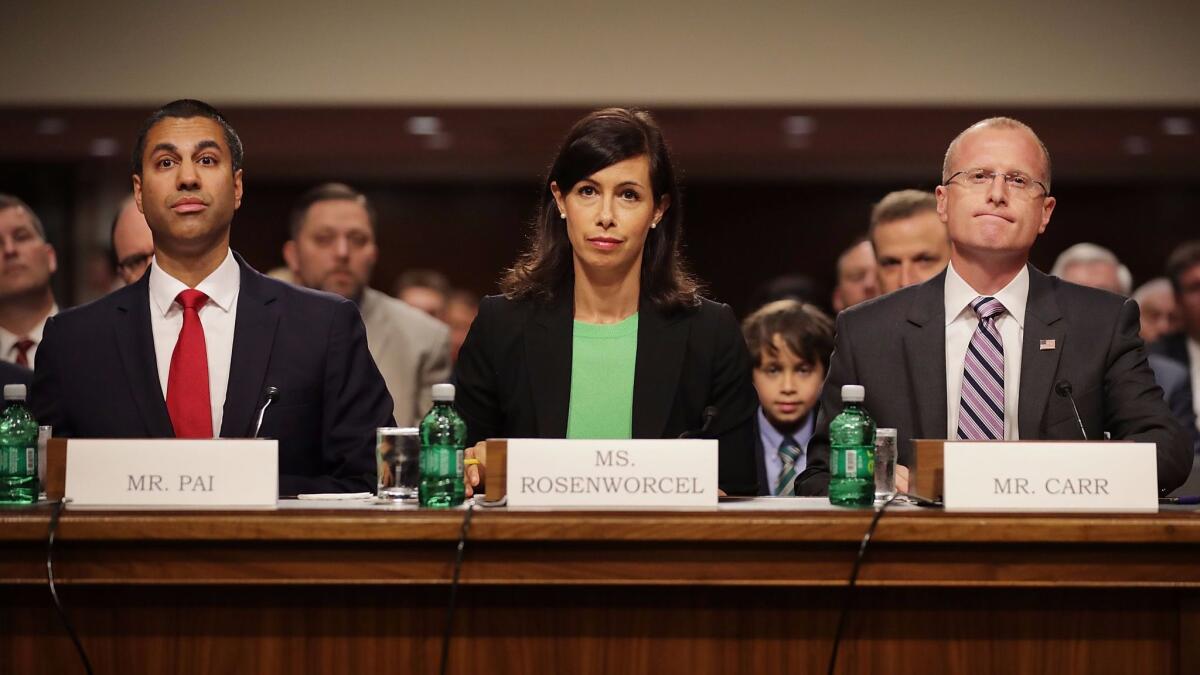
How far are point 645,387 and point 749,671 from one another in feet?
2.70

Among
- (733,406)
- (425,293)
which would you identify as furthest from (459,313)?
(733,406)

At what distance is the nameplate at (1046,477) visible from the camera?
2.03 meters

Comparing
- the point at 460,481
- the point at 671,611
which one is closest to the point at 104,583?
the point at 460,481

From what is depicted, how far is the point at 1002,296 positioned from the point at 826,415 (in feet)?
1.52

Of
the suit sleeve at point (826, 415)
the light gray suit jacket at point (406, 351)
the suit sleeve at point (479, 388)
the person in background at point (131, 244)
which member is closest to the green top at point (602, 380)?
the suit sleeve at point (479, 388)

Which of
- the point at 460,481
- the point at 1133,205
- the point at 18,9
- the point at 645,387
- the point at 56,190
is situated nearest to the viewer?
the point at 460,481

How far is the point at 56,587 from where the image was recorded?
202 centimetres

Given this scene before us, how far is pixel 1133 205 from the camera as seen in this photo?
8414 mm

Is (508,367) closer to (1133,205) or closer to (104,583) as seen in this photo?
(104,583)

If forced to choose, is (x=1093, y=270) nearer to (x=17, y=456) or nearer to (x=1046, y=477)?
(x=1046, y=477)

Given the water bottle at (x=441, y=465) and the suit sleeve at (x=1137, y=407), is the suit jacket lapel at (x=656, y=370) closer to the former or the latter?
the water bottle at (x=441, y=465)

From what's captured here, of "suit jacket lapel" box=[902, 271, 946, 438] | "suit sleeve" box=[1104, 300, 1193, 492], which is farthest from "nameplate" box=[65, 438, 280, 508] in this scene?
"suit sleeve" box=[1104, 300, 1193, 492]

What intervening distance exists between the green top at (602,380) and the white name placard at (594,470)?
652 mm

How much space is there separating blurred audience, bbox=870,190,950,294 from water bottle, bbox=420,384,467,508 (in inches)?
88.2
